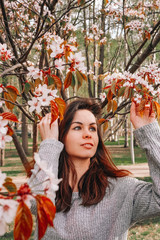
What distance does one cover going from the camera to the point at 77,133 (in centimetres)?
142

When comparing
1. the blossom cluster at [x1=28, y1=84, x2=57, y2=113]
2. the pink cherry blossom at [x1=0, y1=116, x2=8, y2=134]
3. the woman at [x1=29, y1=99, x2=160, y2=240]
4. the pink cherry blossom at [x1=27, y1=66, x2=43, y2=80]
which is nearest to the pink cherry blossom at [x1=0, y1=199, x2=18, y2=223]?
the pink cherry blossom at [x1=0, y1=116, x2=8, y2=134]

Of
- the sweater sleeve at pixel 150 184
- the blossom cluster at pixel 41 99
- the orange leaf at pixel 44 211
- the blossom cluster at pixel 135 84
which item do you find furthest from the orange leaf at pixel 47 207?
the blossom cluster at pixel 135 84

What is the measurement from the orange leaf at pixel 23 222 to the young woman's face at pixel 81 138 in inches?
31.6

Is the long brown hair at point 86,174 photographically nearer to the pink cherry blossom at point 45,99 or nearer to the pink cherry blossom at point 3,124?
the pink cherry blossom at point 45,99

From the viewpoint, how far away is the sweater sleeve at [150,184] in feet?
3.69

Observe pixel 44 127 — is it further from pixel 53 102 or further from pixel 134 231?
pixel 134 231

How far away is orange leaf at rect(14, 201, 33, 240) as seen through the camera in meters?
0.57

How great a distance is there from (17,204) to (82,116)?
37.8 inches

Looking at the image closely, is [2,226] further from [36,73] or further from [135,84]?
[135,84]

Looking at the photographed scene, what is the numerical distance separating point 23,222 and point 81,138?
2.75 feet

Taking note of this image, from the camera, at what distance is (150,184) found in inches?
47.6

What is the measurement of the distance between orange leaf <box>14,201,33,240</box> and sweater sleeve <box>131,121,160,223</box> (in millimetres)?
684

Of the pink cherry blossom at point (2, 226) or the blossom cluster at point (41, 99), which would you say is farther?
the blossom cluster at point (41, 99)

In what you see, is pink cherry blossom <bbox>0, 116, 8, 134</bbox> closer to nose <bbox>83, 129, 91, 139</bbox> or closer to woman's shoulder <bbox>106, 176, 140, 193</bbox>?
nose <bbox>83, 129, 91, 139</bbox>
